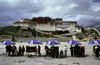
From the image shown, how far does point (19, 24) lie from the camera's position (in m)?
97.4

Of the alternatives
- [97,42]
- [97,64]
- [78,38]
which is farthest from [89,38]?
[97,64]

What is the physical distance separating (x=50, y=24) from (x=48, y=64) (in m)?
93.3

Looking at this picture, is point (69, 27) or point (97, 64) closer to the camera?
point (97, 64)

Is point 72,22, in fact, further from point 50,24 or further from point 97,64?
point 97,64

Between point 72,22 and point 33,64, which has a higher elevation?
point 72,22

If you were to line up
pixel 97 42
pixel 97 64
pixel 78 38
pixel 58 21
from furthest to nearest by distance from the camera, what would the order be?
pixel 58 21 < pixel 78 38 < pixel 97 42 < pixel 97 64

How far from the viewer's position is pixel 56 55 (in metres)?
12.4

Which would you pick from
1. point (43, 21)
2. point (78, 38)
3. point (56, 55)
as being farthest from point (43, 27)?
point (56, 55)

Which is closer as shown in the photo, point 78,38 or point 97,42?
point 97,42

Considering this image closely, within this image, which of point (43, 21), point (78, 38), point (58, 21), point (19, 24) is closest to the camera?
point (78, 38)

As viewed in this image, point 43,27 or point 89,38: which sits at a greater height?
point 43,27

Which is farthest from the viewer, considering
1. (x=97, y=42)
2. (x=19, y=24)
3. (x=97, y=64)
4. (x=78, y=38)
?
(x=19, y=24)

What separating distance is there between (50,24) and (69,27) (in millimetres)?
17126

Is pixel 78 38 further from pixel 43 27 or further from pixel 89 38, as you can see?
pixel 43 27
